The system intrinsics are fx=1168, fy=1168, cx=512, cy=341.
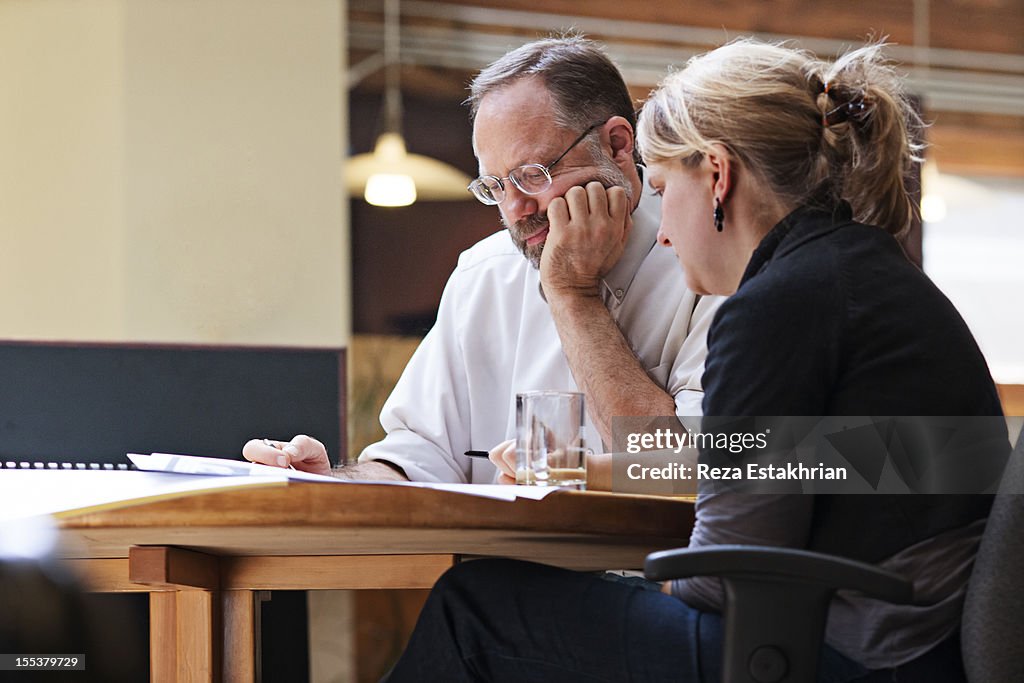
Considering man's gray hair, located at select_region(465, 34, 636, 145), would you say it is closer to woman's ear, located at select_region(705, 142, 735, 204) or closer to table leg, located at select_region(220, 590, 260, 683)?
woman's ear, located at select_region(705, 142, 735, 204)

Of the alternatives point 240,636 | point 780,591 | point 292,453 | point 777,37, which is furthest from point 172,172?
point 780,591

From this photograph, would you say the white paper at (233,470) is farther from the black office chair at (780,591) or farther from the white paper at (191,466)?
the black office chair at (780,591)

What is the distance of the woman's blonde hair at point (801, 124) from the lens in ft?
3.88

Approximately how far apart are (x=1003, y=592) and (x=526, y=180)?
43.6 inches

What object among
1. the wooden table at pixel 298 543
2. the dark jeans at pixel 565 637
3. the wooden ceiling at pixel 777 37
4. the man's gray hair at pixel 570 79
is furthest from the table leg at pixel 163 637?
the wooden ceiling at pixel 777 37

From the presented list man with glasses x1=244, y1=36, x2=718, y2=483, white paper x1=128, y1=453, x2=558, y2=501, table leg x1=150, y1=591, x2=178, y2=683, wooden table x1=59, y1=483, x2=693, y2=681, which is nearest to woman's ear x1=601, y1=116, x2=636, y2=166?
man with glasses x1=244, y1=36, x2=718, y2=483

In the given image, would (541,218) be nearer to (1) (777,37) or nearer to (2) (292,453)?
(2) (292,453)

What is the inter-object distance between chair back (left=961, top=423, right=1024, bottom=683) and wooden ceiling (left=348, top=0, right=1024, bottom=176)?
321cm

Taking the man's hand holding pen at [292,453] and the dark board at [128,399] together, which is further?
the man's hand holding pen at [292,453]

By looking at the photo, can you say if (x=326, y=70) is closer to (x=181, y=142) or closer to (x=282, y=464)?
(x=181, y=142)

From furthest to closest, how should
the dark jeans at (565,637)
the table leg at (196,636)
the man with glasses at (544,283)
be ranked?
the man with glasses at (544,283) < the table leg at (196,636) < the dark jeans at (565,637)

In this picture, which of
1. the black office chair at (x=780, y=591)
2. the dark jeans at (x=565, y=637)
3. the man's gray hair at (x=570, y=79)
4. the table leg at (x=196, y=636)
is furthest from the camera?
the man's gray hair at (x=570, y=79)

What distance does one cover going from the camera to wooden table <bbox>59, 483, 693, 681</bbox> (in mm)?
836

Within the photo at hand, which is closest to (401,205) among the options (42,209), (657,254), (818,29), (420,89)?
(420,89)
